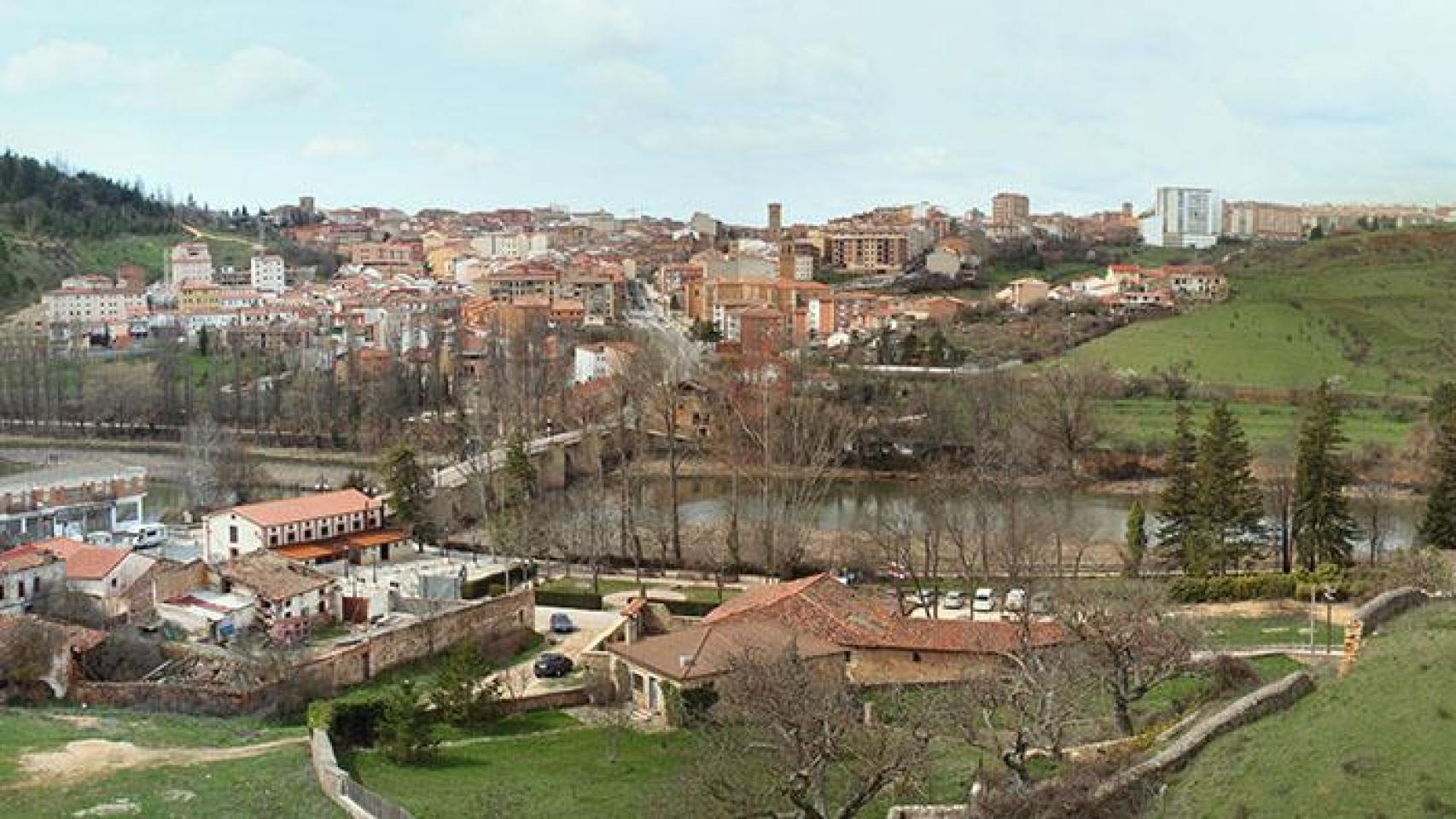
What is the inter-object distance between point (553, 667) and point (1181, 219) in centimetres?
10988

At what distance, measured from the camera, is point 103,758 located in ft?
49.6

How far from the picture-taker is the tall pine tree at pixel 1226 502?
27.8 meters

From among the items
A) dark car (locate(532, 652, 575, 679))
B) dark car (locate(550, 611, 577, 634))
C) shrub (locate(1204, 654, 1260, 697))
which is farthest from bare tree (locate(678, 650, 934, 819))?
dark car (locate(550, 611, 577, 634))

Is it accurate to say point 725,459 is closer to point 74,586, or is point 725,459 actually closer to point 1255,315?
point 74,586

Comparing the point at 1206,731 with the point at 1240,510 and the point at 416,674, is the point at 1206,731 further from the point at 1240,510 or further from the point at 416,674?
the point at 1240,510

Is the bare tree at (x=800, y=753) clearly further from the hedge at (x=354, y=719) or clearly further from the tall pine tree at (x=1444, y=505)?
the tall pine tree at (x=1444, y=505)

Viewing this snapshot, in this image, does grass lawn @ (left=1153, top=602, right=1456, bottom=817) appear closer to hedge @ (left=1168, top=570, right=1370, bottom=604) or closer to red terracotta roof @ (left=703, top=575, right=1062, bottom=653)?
red terracotta roof @ (left=703, top=575, right=1062, bottom=653)

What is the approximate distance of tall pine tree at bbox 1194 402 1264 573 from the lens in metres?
27.8

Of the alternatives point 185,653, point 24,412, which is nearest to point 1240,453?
point 185,653

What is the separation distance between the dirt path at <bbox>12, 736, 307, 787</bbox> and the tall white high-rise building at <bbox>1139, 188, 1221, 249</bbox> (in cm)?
11204

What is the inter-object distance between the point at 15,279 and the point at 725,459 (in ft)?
198

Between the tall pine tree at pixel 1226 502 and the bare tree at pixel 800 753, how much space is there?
1522cm

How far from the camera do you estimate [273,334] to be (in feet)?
236

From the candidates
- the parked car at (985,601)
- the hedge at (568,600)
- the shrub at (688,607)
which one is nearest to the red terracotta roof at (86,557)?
the hedge at (568,600)
